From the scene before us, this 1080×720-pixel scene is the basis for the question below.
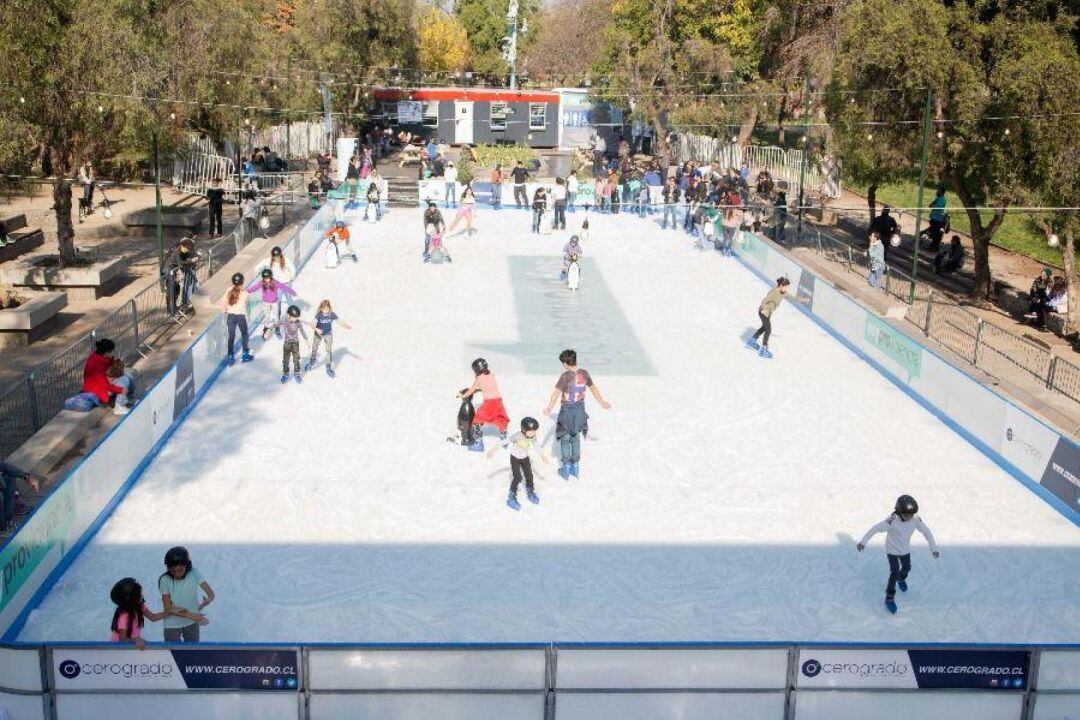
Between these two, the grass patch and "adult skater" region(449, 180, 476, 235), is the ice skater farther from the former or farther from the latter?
the grass patch

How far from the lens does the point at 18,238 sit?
2864cm

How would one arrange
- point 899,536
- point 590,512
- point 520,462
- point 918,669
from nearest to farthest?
point 918,669, point 899,536, point 520,462, point 590,512

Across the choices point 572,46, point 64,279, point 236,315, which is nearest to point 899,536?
point 236,315

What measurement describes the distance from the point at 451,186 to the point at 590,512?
24.8m

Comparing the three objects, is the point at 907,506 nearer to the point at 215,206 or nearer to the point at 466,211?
the point at 466,211

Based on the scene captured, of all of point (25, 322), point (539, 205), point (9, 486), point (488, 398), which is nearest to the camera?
point (9, 486)

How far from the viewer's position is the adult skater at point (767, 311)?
63.7 feet

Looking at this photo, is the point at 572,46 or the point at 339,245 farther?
the point at 572,46

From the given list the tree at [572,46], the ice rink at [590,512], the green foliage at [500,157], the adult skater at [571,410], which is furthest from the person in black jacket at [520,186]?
the tree at [572,46]

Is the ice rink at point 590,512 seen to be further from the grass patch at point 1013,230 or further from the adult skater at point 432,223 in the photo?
the grass patch at point 1013,230

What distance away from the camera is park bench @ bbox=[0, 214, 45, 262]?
27406 millimetres

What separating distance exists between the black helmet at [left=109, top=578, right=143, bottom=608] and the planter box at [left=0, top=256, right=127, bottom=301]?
16.8 meters

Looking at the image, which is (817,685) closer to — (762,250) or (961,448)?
(961,448)

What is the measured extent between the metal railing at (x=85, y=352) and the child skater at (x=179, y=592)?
18.6 feet
